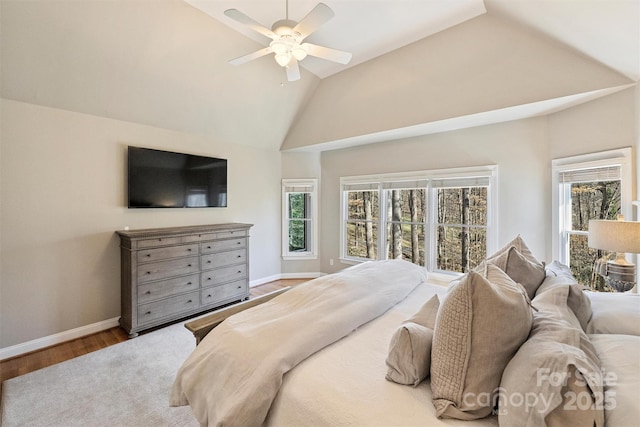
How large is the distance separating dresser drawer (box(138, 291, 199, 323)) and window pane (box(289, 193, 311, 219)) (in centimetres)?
254

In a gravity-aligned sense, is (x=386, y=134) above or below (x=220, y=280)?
above

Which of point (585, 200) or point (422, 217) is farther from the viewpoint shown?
point (422, 217)

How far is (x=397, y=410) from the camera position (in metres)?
0.99

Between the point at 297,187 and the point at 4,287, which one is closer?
the point at 4,287

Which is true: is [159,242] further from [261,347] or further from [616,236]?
[616,236]

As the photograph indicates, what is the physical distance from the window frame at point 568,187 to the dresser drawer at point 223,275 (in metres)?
4.15

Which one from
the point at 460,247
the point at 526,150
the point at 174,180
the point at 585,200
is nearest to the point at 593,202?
the point at 585,200

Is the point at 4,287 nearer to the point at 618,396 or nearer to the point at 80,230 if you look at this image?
the point at 80,230

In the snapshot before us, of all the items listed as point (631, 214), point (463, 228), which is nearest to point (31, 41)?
point (463, 228)

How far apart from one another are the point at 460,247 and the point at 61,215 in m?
5.17

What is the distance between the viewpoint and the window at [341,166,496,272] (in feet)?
12.7

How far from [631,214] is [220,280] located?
4670mm

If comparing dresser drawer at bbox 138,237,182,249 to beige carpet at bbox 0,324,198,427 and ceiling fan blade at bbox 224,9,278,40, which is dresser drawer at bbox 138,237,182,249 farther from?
ceiling fan blade at bbox 224,9,278,40

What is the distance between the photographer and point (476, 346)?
96cm
